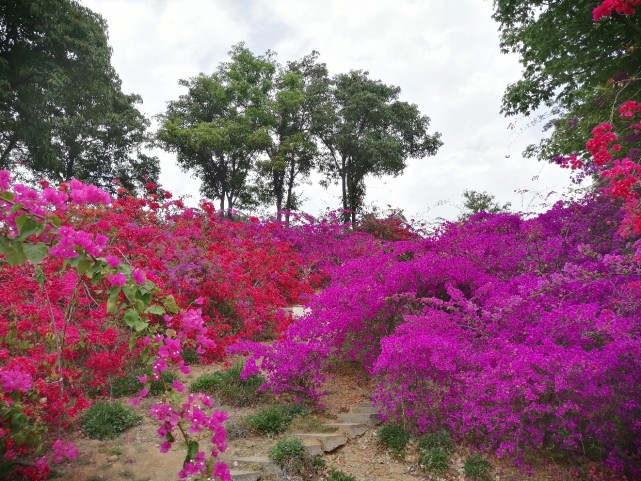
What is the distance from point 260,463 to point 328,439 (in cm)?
79

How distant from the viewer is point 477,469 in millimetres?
4027

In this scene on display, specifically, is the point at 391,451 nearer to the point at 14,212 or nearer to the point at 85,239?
the point at 85,239

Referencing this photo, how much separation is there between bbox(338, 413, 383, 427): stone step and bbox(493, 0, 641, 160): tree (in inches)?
270

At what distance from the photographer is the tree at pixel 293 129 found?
21.1 m

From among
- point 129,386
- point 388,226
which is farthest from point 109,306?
point 388,226

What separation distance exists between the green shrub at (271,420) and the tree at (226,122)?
16932 mm

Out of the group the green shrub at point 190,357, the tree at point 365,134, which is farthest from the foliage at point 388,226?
the green shrub at point 190,357

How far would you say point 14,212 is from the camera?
90.8 inches

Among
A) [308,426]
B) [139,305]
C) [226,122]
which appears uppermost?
[226,122]

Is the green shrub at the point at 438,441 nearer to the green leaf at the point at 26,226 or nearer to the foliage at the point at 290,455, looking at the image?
the foliage at the point at 290,455

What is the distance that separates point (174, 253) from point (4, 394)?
4480 millimetres

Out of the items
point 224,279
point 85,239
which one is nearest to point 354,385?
point 224,279

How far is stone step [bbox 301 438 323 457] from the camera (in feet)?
14.0

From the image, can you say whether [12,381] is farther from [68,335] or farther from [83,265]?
[68,335]
